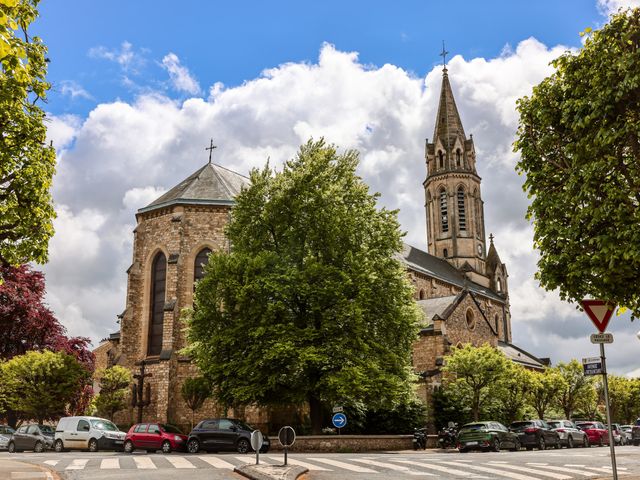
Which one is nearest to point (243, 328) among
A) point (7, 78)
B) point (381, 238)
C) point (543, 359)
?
point (381, 238)

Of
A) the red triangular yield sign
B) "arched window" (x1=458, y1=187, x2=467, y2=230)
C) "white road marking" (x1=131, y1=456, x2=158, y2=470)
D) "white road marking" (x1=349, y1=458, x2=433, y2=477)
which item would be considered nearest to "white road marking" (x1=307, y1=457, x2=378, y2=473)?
"white road marking" (x1=349, y1=458, x2=433, y2=477)

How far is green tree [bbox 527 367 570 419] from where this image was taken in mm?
42344

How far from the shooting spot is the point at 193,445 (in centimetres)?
2327

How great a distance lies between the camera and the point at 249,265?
25.5 meters

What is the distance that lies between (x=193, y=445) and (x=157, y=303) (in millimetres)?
14044

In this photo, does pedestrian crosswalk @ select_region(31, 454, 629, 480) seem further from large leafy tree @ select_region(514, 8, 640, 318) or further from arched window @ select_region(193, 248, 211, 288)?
arched window @ select_region(193, 248, 211, 288)

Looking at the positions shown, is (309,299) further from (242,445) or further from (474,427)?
(474,427)

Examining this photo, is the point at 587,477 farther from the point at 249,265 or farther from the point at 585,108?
the point at 249,265

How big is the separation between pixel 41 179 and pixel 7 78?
2.29 m

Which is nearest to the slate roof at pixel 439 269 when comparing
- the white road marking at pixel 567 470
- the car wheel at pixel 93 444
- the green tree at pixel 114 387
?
the green tree at pixel 114 387

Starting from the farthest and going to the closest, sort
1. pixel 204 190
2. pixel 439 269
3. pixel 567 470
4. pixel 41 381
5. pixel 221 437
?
pixel 439 269
pixel 204 190
pixel 41 381
pixel 221 437
pixel 567 470

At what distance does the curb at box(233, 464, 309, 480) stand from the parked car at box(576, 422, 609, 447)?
24.5 metres

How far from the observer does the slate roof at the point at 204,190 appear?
119 ft

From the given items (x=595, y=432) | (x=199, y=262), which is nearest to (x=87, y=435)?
(x=199, y=262)
